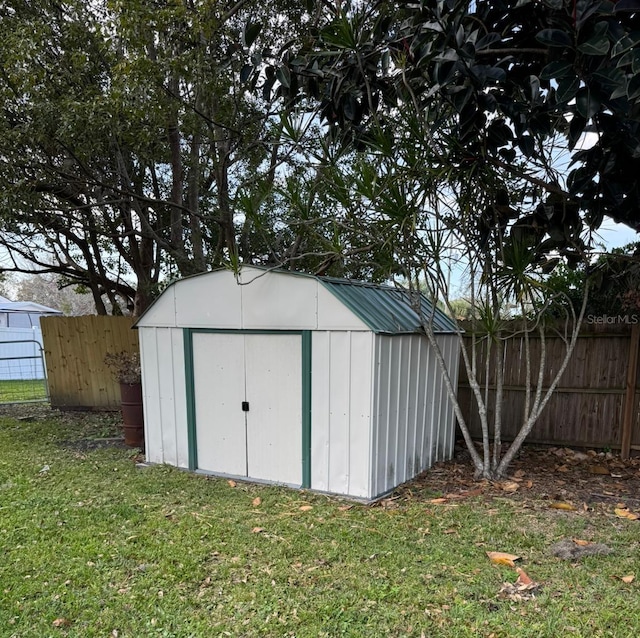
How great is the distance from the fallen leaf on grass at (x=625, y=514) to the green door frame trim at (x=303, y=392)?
266cm

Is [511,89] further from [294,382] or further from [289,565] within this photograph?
[289,565]

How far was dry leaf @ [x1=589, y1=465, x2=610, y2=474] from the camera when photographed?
5.24 metres

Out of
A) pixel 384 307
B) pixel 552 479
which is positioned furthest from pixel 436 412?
pixel 384 307

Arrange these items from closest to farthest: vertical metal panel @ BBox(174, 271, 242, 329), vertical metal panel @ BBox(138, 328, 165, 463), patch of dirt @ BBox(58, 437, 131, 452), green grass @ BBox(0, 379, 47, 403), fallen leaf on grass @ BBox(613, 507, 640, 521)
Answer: fallen leaf on grass @ BBox(613, 507, 640, 521)
vertical metal panel @ BBox(174, 271, 242, 329)
vertical metal panel @ BBox(138, 328, 165, 463)
patch of dirt @ BBox(58, 437, 131, 452)
green grass @ BBox(0, 379, 47, 403)

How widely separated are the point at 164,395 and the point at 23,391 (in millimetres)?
7033


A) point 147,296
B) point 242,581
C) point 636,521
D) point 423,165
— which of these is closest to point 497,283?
point 423,165

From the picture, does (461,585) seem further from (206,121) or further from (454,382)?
(206,121)

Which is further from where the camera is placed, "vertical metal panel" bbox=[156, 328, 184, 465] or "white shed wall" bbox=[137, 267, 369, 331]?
"vertical metal panel" bbox=[156, 328, 184, 465]

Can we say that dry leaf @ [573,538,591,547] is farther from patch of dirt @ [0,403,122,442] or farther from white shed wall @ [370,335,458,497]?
patch of dirt @ [0,403,122,442]

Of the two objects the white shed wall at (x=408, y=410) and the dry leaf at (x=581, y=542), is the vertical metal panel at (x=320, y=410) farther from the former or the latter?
the dry leaf at (x=581, y=542)

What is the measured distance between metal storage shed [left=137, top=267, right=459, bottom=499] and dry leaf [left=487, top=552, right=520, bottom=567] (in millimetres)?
1312

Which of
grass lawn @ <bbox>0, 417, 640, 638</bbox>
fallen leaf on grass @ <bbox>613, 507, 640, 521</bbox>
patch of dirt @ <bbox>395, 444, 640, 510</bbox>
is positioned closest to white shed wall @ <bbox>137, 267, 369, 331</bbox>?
grass lawn @ <bbox>0, 417, 640, 638</bbox>

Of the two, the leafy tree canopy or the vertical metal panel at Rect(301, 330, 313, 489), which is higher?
the leafy tree canopy

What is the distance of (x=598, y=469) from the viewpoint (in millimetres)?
5301
